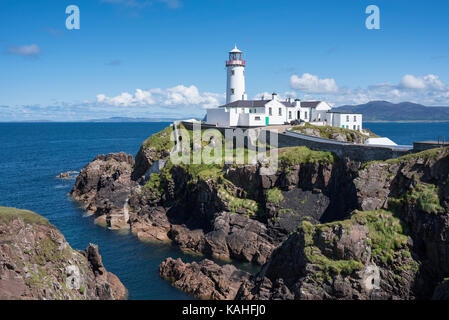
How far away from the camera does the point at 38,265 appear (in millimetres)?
24344

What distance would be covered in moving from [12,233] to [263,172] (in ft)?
98.6

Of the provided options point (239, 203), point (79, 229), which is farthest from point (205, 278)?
point (79, 229)

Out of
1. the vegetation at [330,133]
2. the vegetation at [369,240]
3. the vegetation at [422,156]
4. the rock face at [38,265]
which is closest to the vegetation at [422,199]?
the vegetation at [369,240]

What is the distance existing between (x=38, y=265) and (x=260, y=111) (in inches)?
2035

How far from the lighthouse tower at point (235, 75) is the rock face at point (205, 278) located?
4601cm

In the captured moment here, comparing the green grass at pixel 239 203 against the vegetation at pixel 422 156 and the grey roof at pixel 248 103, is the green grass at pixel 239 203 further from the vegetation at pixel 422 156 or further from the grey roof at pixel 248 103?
the grey roof at pixel 248 103

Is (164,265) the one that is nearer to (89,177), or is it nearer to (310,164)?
(310,164)

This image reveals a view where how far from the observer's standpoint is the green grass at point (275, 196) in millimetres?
45341

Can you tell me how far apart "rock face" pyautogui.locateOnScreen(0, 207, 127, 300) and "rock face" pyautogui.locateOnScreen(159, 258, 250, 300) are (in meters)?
8.16

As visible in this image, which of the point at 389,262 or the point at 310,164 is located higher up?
the point at 310,164

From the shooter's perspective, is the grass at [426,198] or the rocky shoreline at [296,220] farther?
the grass at [426,198]

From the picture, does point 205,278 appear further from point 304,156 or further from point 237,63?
point 237,63
